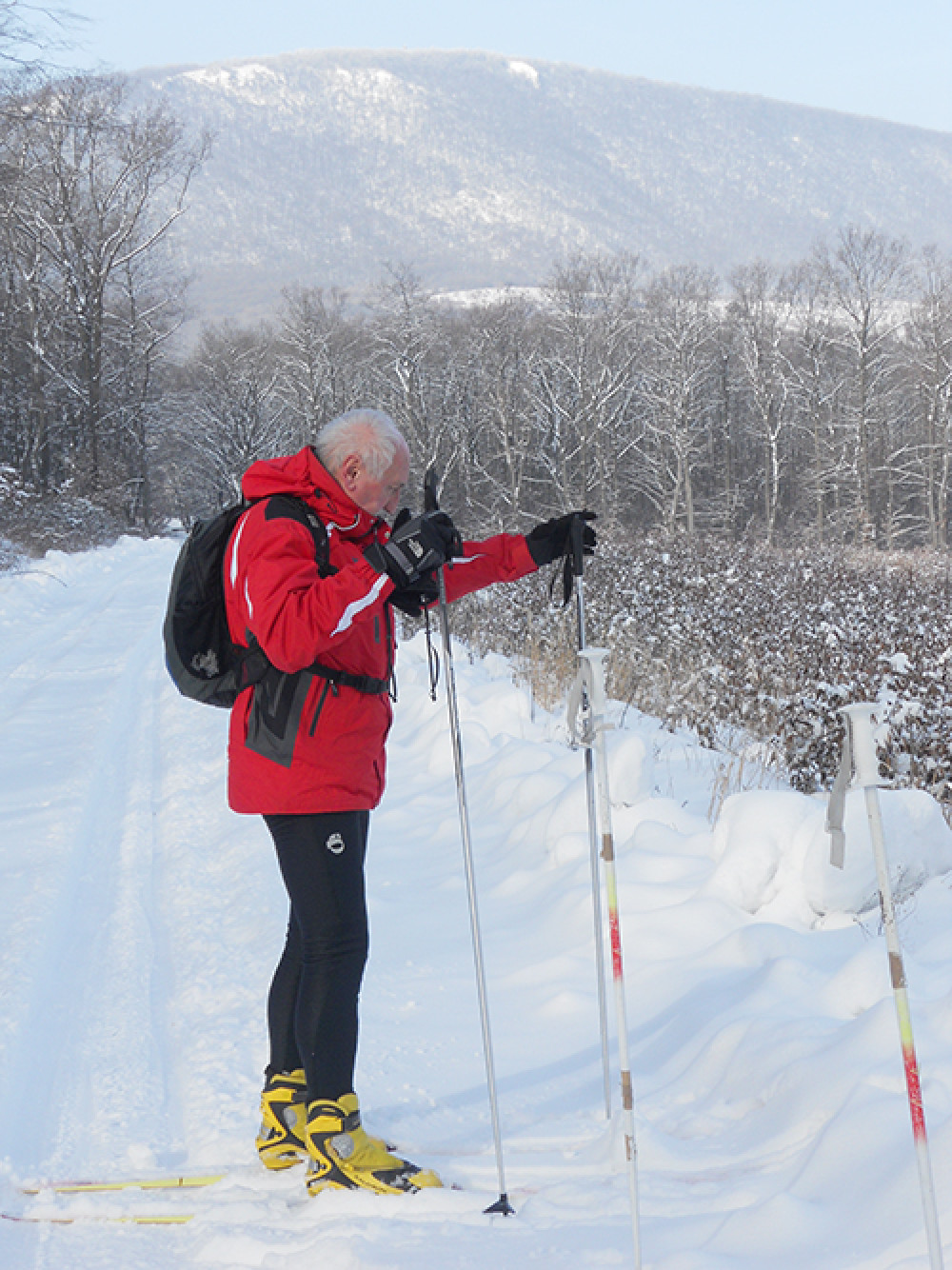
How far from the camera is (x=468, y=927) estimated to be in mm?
4230

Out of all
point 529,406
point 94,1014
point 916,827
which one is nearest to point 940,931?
point 916,827

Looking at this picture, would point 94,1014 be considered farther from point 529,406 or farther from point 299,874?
point 529,406

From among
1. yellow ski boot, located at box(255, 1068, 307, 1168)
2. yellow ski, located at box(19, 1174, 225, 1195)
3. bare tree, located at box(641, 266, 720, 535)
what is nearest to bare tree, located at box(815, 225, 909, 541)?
bare tree, located at box(641, 266, 720, 535)

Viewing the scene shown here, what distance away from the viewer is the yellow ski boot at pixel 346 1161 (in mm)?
2479

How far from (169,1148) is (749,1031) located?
1658 millimetres

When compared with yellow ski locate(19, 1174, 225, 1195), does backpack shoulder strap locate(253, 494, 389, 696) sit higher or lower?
higher

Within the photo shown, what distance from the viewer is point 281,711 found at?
2402mm

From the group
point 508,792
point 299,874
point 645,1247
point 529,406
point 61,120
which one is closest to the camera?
point 645,1247

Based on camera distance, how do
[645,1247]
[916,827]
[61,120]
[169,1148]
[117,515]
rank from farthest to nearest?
[117,515] → [61,120] → [916,827] → [169,1148] → [645,1247]

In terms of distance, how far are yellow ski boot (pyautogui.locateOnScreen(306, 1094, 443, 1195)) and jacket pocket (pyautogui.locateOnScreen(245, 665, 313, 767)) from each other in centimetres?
91

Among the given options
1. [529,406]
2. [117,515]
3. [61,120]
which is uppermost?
[61,120]

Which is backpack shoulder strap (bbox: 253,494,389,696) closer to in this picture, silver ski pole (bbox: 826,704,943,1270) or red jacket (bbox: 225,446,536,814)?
red jacket (bbox: 225,446,536,814)

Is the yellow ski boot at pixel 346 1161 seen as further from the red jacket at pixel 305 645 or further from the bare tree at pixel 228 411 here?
the bare tree at pixel 228 411

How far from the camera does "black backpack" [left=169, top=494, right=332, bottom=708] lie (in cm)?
245
